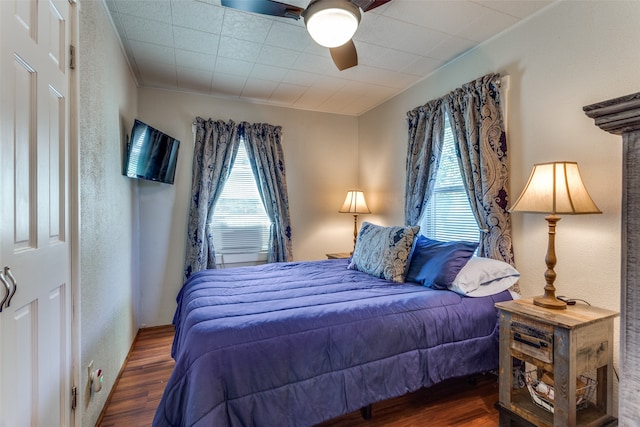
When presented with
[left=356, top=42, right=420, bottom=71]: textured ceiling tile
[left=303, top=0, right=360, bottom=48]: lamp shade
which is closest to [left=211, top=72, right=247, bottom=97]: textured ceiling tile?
[left=356, top=42, right=420, bottom=71]: textured ceiling tile

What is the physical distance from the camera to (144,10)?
210 cm

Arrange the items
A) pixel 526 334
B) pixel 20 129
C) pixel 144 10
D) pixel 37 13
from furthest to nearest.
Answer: pixel 144 10 → pixel 526 334 → pixel 37 13 → pixel 20 129

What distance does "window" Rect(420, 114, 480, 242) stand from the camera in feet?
9.21

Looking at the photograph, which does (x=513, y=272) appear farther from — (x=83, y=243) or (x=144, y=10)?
Result: (x=144, y=10)

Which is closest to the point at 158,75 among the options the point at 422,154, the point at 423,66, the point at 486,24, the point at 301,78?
the point at 301,78

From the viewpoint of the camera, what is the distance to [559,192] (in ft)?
5.41

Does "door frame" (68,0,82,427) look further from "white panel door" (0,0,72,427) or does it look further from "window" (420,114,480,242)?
"window" (420,114,480,242)

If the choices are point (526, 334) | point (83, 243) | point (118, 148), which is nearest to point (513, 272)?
point (526, 334)

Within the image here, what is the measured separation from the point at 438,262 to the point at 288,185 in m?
2.27

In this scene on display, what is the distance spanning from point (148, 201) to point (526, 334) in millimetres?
3515

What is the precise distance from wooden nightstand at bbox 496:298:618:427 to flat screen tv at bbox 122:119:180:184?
292 centimetres

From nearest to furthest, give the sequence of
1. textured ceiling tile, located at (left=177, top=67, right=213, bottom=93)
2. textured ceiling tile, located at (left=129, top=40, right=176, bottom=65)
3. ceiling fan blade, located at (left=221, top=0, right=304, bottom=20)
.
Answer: ceiling fan blade, located at (left=221, top=0, right=304, bottom=20) < textured ceiling tile, located at (left=129, top=40, right=176, bottom=65) < textured ceiling tile, located at (left=177, top=67, right=213, bottom=93)

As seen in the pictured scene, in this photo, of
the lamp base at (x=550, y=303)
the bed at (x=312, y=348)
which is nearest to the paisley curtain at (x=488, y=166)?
the bed at (x=312, y=348)

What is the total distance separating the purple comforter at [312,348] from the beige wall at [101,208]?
18.8 inches
